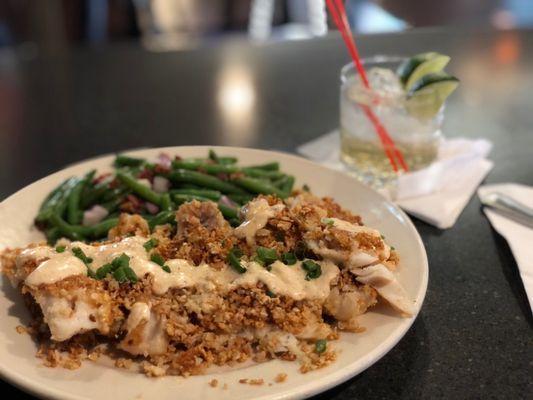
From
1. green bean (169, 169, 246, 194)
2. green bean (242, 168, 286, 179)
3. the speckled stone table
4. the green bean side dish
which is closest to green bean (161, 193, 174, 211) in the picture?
the green bean side dish

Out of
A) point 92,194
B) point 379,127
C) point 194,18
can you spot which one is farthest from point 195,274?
point 194,18

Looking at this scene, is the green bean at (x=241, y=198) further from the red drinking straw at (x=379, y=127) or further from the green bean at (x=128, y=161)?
the red drinking straw at (x=379, y=127)

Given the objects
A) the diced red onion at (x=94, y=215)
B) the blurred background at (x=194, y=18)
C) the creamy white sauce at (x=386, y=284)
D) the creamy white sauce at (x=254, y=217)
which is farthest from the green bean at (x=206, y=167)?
the blurred background at (x=194, y=18)

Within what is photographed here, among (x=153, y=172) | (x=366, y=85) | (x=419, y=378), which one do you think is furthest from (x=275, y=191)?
(x=419, y=378)

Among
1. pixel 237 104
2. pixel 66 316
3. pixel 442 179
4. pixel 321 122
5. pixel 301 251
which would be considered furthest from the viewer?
pixel 237 104

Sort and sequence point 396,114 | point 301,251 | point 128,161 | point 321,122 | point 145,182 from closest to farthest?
point 301,251
point 145,182
point 128,161
point 396,114
point 321,122

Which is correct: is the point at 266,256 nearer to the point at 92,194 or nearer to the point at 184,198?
the point at 184,198

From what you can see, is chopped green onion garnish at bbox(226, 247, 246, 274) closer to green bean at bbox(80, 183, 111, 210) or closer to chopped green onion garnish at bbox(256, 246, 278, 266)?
chopped green onion garnish at bbox(256, 246, 278, 266)
